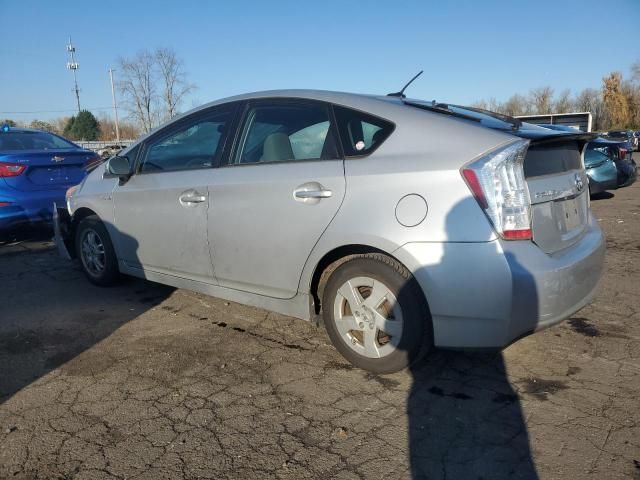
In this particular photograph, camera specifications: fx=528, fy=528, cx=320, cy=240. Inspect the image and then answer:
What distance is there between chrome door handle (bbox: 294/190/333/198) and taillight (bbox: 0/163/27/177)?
509 cm

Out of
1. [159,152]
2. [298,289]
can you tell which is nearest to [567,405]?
[298,289]

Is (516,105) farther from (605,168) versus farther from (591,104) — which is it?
(605,168)

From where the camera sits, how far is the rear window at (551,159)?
2873mm

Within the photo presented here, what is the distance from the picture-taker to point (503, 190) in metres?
2.67

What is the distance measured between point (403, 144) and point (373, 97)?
1.96 ft

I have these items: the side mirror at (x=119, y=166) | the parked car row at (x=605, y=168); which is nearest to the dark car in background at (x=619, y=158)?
the parked car row at (x=605, y=168)

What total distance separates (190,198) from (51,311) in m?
1.75

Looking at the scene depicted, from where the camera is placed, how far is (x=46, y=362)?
3.48 metres

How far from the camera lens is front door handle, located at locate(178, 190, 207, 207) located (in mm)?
3793

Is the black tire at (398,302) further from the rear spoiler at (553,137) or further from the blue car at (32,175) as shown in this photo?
the blue car at (32,175)

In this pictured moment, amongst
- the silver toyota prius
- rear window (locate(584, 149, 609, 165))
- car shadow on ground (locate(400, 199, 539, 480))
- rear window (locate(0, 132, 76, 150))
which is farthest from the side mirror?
rear window (locate(584, 149, 609, 165))

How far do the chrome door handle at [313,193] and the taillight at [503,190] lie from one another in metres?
0.81

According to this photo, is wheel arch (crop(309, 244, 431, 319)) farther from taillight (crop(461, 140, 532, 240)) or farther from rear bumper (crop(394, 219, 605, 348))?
taillight (crop(461, 140, 532, 240))

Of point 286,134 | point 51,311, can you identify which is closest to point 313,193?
point 286,134
